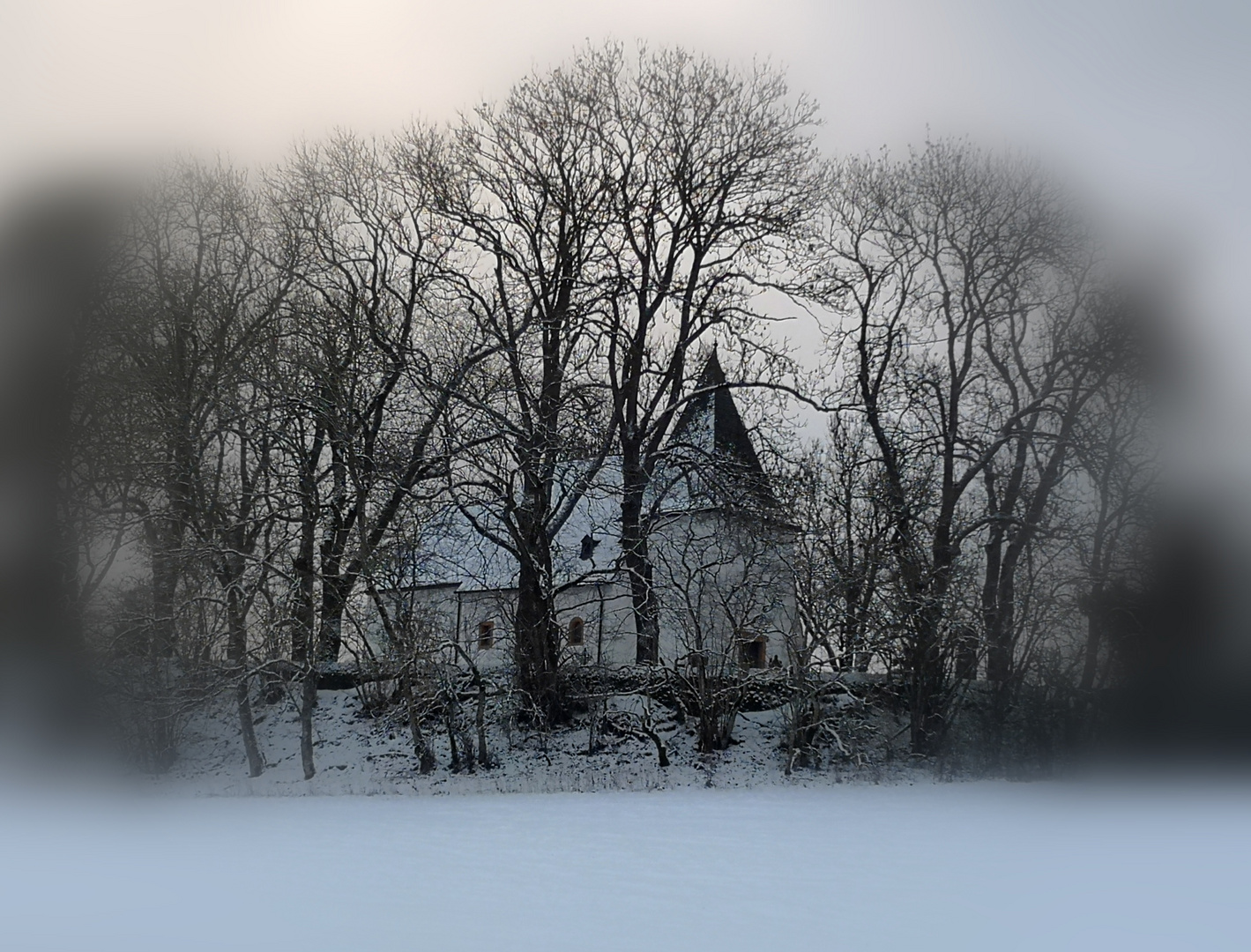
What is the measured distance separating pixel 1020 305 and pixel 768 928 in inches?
564

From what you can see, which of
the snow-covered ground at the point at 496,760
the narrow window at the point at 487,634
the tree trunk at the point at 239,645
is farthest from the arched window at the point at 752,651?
the tree trunk at the point at 239,645

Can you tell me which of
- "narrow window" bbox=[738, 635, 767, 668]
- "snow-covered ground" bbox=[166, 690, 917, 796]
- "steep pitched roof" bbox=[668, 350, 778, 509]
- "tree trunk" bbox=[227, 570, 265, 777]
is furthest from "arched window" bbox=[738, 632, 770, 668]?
"tree trunk" bbox=[227, 570, 265, 777]

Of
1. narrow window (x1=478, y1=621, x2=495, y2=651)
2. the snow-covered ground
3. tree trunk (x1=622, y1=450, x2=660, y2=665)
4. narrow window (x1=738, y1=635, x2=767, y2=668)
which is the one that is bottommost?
the snow-covered ground

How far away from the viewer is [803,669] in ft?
57.4

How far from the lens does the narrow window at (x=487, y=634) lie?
61.2ft

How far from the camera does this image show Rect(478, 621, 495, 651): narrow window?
18.6 meters

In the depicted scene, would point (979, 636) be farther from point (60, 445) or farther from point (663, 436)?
point (60, 445)

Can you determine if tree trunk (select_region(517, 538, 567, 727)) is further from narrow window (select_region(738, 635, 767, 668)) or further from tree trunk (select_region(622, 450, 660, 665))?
narrow window (select_region(738, 635, 767, 668))

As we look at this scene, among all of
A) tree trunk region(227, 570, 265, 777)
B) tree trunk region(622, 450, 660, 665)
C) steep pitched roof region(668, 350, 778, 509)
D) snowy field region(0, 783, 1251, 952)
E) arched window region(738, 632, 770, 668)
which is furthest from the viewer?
steep pitched roof region(668, 350, 778, 509)

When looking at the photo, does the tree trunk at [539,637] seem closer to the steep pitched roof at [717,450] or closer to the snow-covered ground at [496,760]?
the snow-covered ground at [496,760]

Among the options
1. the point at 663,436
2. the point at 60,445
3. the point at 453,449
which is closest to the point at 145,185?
the point at 60,445

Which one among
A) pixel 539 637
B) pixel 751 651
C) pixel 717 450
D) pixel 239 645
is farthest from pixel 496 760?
pixel 717 450

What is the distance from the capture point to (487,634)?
19250mm

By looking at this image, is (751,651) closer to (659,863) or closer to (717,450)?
(717,450)
